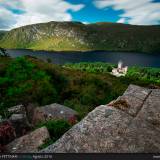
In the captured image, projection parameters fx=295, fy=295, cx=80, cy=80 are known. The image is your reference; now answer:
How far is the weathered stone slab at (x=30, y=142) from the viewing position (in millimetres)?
6470

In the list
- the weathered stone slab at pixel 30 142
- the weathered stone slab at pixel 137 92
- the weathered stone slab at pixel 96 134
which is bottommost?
the weathered stone slab at pixel 30 142

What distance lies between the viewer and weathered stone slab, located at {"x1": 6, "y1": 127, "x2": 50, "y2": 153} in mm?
6470

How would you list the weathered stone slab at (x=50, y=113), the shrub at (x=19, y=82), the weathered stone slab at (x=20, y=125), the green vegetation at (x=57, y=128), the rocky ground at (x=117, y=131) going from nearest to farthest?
1. the rocky ground at (x=117, y=131)
2. the green vegetation at (x=57, y=128)
3. the weathered stone slab at (x=20, y=125)
4. the weathered stone slab at (x=50, y=113)
5. the shrub at (x=19, y=82)

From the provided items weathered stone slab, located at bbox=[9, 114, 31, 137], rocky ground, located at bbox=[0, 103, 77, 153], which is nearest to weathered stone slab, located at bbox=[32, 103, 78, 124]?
rocky ground, located at bbox=[0, 103, 77, 153]

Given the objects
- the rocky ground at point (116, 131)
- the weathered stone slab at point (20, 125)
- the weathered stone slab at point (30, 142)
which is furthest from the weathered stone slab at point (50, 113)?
the rocky ground at point (116, 131)

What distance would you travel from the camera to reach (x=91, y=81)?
89.0 ft

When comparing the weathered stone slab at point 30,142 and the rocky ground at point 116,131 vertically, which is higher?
the rocky ground at point 116,131

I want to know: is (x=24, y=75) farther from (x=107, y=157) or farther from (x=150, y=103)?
(x=107, y=157)

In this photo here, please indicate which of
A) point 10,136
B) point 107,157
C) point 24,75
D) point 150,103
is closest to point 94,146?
point 107,157

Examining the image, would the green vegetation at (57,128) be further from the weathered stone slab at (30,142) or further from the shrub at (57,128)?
the weathered stone slab at (30,142)

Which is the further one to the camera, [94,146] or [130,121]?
[130,121]

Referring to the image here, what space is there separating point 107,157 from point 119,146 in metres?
0.42

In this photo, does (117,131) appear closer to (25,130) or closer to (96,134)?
(96,134)

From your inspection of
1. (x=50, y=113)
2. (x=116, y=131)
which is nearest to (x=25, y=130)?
(x=50, y=113)
